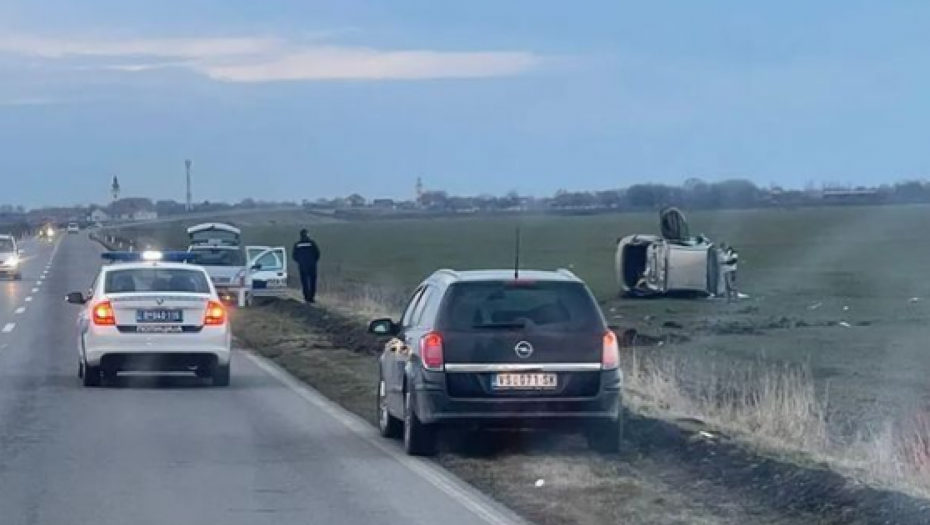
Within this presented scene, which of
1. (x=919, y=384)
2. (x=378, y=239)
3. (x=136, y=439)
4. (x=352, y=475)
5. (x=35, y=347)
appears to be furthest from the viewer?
(x=378, y=239)

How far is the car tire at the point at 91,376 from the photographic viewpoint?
904 inches

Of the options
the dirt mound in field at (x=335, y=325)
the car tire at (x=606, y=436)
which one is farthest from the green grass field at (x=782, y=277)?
the car tire at (x=606, y=436)

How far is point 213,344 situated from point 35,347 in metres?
9.46

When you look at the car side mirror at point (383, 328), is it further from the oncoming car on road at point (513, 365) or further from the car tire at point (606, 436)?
the car tire at point (606, 436)

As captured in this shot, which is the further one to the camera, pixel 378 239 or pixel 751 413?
pixel 378 239

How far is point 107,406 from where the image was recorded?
20.7 metres

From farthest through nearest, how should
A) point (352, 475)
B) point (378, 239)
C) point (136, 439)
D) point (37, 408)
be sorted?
point (378, 239)
point (37, 408)
point (136, 439)
point (352, 475)

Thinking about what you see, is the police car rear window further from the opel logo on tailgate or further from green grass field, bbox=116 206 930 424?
the opel logo on tailgate

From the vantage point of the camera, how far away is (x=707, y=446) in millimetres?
15508

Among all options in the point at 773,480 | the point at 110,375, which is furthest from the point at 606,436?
the point at 110,375

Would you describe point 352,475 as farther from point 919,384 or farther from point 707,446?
point 919,384

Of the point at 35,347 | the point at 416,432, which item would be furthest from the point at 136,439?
the point at 35,347

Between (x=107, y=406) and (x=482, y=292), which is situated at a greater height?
(x=482, y=292)

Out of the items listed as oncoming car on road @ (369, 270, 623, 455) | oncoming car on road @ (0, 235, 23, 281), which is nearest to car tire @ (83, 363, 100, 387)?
oncoming car on road @ (369, 270, 623, 455)
